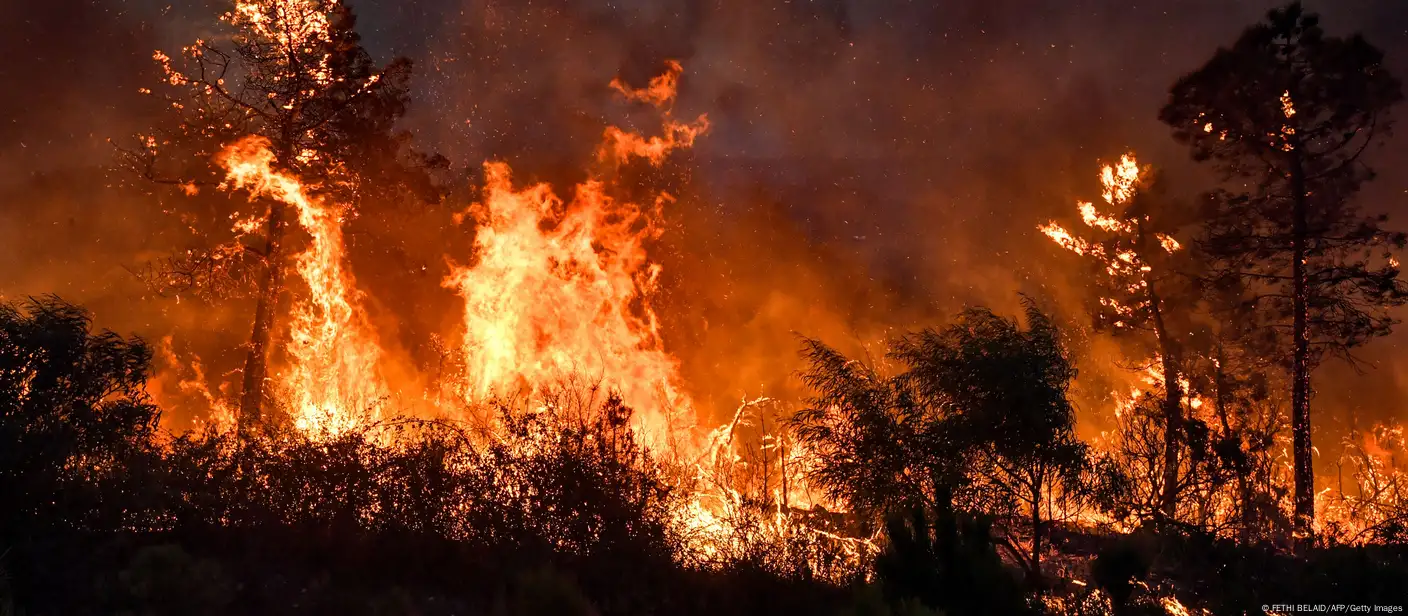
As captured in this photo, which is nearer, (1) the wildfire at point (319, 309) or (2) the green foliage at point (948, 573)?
(2) the green foliage at point (948, 573)

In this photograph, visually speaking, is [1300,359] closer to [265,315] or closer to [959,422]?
[959,422]

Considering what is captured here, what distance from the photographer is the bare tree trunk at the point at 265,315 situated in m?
21.9

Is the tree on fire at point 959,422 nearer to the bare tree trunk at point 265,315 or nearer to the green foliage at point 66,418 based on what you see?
the green foliage at point 66,418

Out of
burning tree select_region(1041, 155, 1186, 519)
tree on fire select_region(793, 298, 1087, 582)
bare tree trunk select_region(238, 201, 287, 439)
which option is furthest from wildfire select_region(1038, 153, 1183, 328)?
bare tree trunk select_region(238, 201, 287, 439)

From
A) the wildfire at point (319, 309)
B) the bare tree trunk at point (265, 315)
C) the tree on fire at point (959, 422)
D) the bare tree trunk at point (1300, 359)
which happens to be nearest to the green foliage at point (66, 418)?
the wildfire at point (319, 309)

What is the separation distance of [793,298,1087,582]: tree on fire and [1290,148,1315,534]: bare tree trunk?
33.4ft

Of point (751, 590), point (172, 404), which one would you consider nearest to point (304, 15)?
point (751, 590)

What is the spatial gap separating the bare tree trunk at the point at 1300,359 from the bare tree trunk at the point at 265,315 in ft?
89.8

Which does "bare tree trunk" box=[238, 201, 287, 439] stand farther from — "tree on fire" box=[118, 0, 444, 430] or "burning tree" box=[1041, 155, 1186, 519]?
"burning tree" box=[1041, 155, 1186, 519]

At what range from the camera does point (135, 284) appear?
1656 inches

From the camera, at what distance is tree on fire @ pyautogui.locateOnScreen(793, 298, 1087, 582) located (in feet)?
45.9

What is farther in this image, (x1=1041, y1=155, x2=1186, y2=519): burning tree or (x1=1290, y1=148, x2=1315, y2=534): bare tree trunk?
(x1=1041, y1=155, x2=1186, y2=519): burning tree

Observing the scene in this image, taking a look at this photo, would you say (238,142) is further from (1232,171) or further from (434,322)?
(1232,171)

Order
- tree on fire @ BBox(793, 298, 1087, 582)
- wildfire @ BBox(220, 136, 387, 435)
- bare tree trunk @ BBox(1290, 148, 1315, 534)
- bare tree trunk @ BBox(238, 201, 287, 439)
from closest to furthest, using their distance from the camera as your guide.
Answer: tree on fire @ BBox(793, 298, 1087, 582) → bare tree trunk @ BBox(1290, 148, 1315, 534) → bare tree trunk @ BBox(238, 201, 287, 439) → wildfire @ BBox(220, 136, 387, 435)
